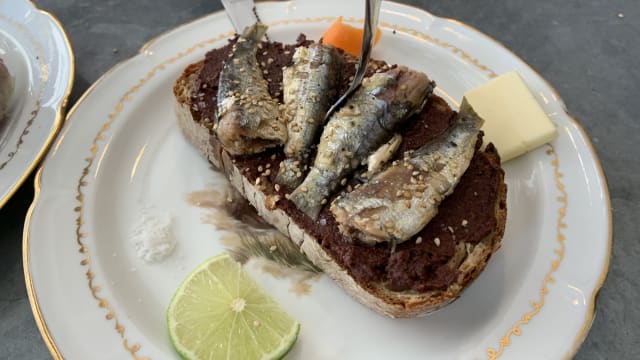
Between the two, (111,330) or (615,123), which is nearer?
(111,330)

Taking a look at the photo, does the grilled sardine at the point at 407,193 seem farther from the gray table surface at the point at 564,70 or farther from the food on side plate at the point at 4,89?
the food on side plate at the point at 4,89

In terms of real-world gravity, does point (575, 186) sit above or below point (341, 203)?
below

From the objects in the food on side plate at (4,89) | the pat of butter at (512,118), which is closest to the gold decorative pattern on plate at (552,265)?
the pat of butter at (512,118)

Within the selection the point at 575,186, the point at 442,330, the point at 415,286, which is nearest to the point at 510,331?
the point at 442,330

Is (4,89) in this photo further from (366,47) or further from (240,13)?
(366,47)

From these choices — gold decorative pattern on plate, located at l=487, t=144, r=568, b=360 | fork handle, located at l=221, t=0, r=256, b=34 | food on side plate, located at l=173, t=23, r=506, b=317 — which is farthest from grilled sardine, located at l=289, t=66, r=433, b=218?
fork handle, located at l=221, t=0, r=256, b=34

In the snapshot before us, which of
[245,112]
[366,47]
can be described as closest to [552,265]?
[366,47]

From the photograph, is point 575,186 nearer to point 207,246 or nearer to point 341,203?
point 341,203
